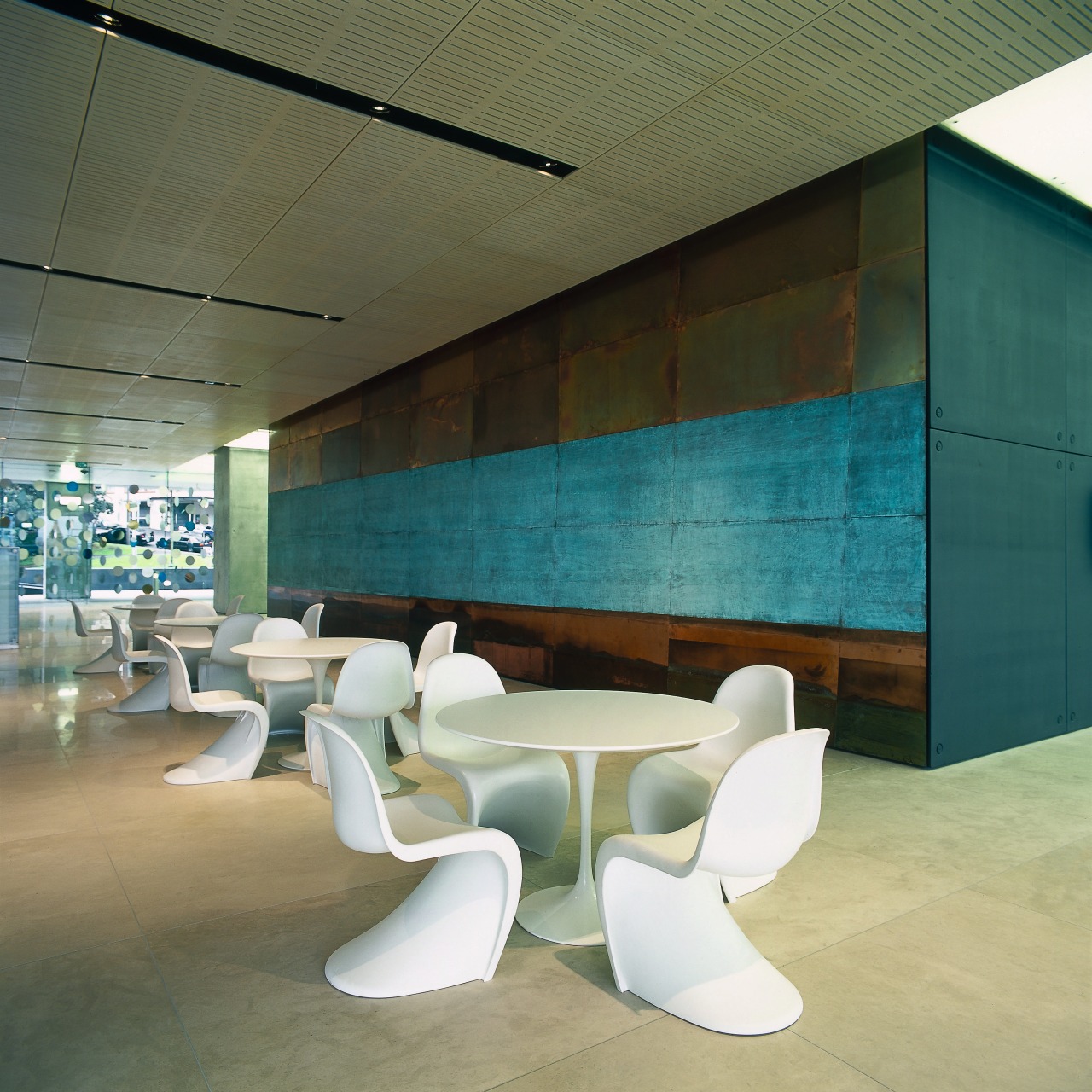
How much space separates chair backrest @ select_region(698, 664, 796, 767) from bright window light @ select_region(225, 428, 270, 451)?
1549 centimetres

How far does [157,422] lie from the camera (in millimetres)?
15461

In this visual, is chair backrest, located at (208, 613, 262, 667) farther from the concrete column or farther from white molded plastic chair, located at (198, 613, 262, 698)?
the concrete column

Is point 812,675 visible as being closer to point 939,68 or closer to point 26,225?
point 939,68

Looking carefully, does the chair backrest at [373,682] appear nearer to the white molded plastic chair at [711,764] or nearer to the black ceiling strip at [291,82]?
the white molded plastic chair at [711,764]

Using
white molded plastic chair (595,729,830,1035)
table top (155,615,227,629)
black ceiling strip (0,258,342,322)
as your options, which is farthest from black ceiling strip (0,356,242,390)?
white molded plastic chair (595,729,830,1035)

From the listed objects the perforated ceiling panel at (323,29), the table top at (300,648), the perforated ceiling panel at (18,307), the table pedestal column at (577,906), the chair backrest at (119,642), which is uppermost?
the perforated ceiling panel at (323,29)

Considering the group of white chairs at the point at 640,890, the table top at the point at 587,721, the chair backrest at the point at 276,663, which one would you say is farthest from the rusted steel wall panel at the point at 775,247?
the group of white chairs at the point at 640,890

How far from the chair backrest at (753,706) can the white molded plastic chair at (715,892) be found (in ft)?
3.00

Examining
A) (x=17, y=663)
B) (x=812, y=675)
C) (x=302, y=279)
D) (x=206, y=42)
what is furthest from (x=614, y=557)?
(x=17, y=663)

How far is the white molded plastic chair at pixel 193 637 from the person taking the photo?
8.52 m

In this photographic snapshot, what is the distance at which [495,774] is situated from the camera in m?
3.81

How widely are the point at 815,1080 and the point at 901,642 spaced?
3819 millimetres

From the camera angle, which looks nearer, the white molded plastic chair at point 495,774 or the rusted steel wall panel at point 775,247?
the white molded plastic chair at point 495,774

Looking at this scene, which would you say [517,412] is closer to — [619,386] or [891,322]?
[619,386]
